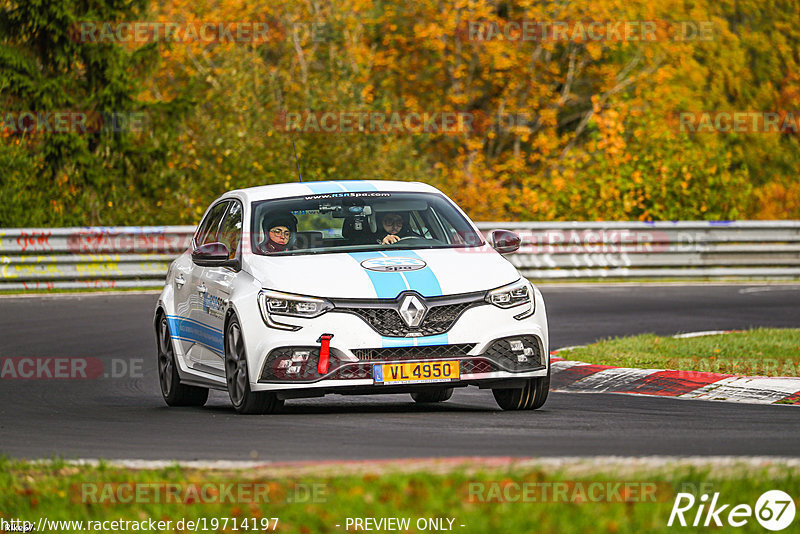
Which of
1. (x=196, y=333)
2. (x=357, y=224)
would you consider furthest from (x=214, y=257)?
(x=357, y=224)

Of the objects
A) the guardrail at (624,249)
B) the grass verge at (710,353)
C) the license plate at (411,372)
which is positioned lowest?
the guardrail at (624,249)

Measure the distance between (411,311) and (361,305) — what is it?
0.33 metres

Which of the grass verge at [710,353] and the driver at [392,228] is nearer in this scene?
the driver at [392,228]

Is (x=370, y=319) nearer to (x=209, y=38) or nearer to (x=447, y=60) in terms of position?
(x=209, y=38)

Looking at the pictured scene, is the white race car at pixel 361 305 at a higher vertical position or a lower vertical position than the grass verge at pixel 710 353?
higher

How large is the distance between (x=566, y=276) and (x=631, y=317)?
23.8 ft

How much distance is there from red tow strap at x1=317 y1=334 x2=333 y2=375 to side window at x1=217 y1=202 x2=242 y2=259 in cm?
143

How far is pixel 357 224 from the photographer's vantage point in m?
11.3

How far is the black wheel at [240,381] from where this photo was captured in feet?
34.0

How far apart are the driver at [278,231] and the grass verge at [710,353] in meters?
3.86

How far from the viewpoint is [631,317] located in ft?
66.1

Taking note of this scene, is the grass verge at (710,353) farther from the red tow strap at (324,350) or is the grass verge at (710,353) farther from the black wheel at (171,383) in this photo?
the red tow strap at (324,350)

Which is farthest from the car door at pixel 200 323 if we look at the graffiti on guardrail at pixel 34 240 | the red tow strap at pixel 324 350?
the graffiti on guardrail at pixel 34 240

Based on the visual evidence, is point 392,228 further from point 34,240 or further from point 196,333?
point 34,240
